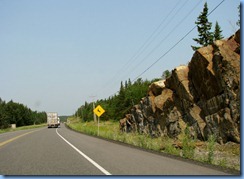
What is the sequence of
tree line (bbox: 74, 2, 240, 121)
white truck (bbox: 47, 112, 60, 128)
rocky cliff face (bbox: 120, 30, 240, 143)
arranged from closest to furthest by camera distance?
rocky cliff face (bbox: 120, 30, 240, 143) < tree line (bbox: 74, 2, 240, 121) < white truck (bbox: 47, 112, 60, 128)

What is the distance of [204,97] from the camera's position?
1057 inches

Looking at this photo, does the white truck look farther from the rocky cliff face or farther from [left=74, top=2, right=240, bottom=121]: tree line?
the rocky cliff face

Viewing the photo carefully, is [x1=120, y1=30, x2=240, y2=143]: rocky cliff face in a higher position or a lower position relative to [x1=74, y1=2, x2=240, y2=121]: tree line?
lower

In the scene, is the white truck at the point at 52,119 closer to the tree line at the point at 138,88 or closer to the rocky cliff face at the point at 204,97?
the tree line at the point at 138,88

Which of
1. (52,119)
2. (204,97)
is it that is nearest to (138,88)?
(52,119)

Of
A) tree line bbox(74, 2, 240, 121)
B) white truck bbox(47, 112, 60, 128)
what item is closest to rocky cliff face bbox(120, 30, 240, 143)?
tree line bbox(74, 2, 240, 121)

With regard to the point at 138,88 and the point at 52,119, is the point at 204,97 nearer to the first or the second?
the point at 52,119

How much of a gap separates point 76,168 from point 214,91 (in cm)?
1611

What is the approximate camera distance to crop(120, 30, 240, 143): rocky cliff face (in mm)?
21719

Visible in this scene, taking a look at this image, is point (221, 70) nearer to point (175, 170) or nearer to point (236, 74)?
point (236, 74)

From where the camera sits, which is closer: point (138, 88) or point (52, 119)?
point (52, 119)

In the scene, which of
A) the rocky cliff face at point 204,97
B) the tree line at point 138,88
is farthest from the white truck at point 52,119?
the rocky cliff face at point 204,97

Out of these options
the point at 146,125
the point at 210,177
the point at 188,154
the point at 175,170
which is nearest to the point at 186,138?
the point at 188,154

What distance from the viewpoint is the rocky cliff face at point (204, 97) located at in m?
21.7
